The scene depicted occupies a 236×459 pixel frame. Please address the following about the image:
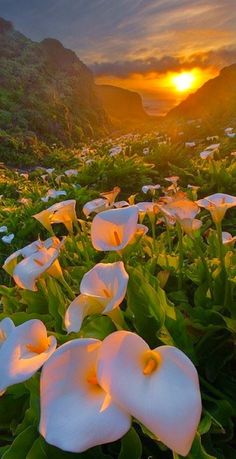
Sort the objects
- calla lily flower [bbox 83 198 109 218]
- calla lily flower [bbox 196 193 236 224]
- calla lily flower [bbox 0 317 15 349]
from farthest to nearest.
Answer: calla lily flower [bbox 83 198 109 218], calla lily flower [bbox 196 193 236 224], calla lily flower [bbox 0 317 15 349]

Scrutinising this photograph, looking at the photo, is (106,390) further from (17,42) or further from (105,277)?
(17,42)

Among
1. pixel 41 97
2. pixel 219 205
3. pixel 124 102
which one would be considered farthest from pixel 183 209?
pixel 124 102

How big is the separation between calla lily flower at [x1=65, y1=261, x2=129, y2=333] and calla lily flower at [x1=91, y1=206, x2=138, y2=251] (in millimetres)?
167

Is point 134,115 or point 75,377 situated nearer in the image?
point 75,377

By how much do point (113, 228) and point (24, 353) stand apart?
0.50 metres

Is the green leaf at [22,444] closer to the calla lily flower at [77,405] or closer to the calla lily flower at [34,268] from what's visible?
the calla lily flower at [34,268]

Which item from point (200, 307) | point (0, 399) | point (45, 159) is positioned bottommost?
point (45, 159)

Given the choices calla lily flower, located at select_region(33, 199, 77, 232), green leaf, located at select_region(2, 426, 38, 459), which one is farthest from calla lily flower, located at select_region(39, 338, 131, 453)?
calla lily flower, located at select_region(33, 199, 77, 232)

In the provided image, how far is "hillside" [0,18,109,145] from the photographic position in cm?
2535

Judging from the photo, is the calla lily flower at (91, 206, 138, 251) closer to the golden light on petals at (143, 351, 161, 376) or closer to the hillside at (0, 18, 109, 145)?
the golden light on petals at (143, 351, 161, 376)

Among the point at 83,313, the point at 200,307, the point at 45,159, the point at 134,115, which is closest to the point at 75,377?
the point at 83,313

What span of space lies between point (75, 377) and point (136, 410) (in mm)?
196

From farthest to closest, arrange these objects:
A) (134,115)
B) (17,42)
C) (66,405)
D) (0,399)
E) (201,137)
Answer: (134,115), (17,42), (201,137), (0,399), (66,405)

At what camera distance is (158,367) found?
95 cm
